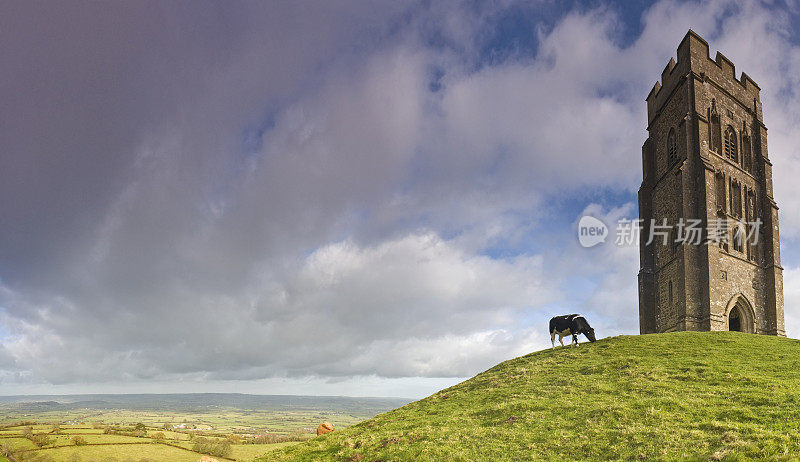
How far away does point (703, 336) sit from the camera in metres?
33.6

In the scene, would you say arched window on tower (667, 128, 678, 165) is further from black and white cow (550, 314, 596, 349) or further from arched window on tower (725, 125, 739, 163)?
black and white cow (550, 314, 596, 349)

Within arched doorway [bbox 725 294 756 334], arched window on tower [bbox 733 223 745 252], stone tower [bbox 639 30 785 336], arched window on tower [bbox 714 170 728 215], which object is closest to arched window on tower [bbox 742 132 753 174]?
stone tower [bbox 639 30 785 336]

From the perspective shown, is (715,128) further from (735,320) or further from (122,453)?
(122,453)

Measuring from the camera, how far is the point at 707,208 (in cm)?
4525

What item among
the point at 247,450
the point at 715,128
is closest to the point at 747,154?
the point at 715,128

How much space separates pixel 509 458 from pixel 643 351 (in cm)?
1809

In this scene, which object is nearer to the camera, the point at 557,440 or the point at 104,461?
the point at 557,440

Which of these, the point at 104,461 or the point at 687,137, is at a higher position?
the point at 687,137

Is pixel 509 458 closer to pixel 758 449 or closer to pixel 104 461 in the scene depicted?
pixel 758 449

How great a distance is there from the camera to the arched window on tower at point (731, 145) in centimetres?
5141

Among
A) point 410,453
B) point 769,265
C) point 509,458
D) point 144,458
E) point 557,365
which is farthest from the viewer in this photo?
point 769,265

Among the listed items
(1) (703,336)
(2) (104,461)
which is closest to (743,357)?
(1) (703,336)

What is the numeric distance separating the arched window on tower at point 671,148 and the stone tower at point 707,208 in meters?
0.11

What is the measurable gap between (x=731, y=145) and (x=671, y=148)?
19.8 ft
